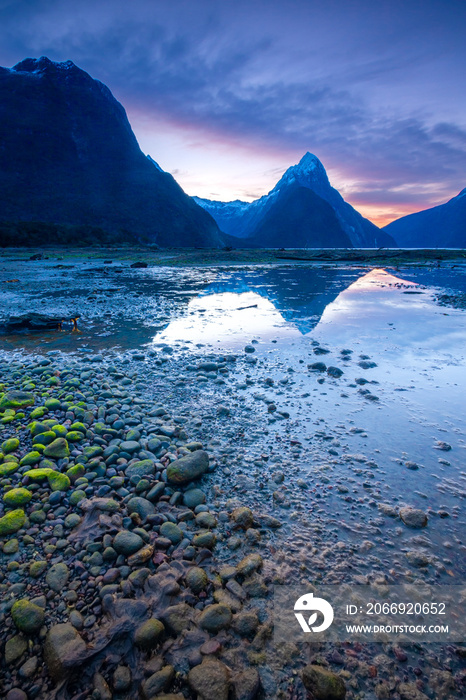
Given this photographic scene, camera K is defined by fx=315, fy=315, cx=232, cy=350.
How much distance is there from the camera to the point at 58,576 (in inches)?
102

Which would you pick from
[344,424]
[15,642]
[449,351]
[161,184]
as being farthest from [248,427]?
[161,184]

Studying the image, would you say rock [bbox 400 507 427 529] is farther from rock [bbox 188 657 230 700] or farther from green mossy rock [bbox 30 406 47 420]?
green mossy rock [bbox 30 406 47 420]

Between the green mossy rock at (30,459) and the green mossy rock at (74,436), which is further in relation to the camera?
the green mossy rock at (74,436)

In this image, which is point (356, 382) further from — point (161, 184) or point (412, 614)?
point (161, 184)

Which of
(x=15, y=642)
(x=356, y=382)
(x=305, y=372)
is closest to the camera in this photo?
(x=15, y=642)

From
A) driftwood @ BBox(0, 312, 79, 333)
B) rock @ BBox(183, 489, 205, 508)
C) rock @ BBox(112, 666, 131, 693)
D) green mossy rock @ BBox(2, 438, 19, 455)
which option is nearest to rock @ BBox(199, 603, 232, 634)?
rock @ BBox(112, 666, 131, 693)

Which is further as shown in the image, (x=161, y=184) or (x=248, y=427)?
(x=161, y=184)

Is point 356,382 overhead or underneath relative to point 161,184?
underneath

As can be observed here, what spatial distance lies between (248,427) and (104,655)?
311 centimetres

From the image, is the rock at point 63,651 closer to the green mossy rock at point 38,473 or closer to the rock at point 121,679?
the rock at point 121,679

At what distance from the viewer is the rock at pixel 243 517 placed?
322 cm

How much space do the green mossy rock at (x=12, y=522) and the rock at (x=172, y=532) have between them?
1.35 metres

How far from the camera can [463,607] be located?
2508 mm

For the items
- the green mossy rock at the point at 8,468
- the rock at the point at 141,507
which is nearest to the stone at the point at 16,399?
the green mossy rock at the point at 8,468
